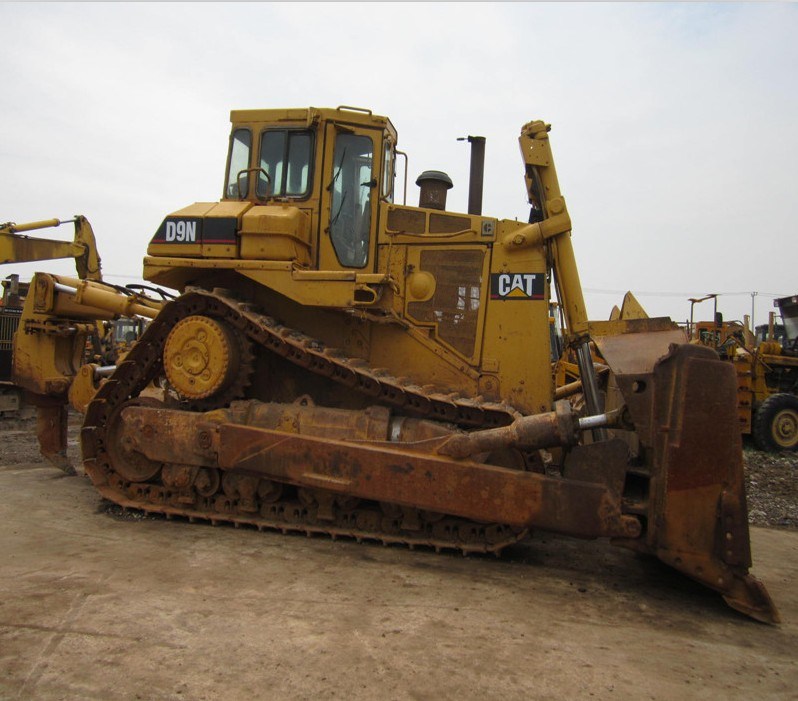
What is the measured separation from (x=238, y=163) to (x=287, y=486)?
3.20m

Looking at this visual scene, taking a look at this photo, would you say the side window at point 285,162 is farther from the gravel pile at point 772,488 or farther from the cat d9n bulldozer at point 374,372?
the gravel pile at point 772,488

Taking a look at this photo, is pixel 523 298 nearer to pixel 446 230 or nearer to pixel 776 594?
pixel 446 230

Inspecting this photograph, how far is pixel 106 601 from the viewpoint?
384 centimetres

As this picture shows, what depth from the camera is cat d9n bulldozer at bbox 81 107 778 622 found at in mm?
4477

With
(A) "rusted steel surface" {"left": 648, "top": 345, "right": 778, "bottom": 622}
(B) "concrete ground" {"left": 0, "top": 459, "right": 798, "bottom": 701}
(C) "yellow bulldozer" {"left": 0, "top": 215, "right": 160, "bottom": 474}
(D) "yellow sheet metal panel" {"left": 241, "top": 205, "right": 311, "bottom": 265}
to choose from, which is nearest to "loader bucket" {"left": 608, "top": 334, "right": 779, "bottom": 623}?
(A) "rusted steel surface" {"left": 648, "top": 345, "right": 778, "bottom": 622}

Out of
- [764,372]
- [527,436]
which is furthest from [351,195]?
[764,372]

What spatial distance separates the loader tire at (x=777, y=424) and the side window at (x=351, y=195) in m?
10.8

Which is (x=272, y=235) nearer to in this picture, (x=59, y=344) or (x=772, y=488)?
(x=59, y=344)

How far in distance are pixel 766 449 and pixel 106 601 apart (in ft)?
42.7

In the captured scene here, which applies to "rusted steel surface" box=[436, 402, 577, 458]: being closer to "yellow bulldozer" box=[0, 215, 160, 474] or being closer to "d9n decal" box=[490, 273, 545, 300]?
"d9n decal" box=[490, 273, 545, 300]

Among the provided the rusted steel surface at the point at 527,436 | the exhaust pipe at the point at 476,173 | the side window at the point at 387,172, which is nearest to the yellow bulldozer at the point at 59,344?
the side window at the point at 387,172

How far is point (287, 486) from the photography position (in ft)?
18.1

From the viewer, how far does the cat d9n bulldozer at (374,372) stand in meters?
4.48

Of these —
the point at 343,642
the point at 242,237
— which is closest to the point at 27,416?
the point at 242,237
